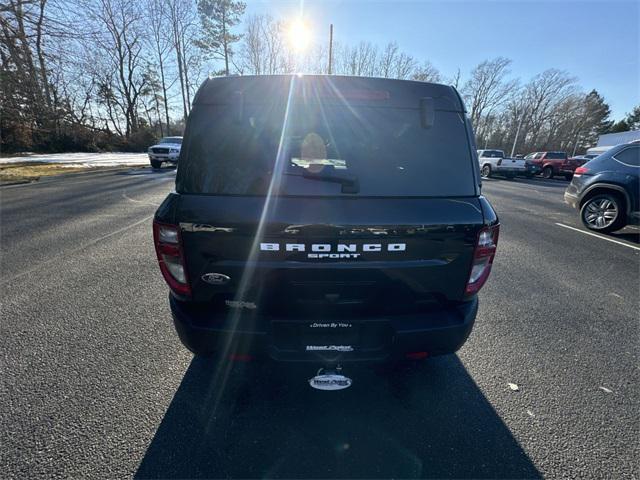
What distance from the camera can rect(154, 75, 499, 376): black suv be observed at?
63.6 inches

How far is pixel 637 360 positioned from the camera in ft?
8.48

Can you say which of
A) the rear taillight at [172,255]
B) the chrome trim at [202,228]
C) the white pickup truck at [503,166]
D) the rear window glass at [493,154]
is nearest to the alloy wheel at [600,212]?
the chrome trim at [202,228]

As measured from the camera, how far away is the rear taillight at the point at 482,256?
175cm

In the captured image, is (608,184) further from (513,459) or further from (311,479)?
(311,479)

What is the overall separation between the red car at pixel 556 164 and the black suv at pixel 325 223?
1011 inches

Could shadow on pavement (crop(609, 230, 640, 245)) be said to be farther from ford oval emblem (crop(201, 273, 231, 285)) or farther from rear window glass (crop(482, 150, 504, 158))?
rear window glass (crop(482, 150, 504, 158))

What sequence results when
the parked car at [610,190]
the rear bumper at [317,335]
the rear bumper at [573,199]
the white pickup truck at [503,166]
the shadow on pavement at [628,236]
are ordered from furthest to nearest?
1. the white pickup truck at [503,166]
2. the rear bumper at [573,199]
3. the shadow on pavement at [628,236]
4. the parked car at [610,190]
5. the rear bumper at [317,335]

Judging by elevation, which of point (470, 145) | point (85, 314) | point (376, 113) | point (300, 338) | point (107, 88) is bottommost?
point (85, 314)

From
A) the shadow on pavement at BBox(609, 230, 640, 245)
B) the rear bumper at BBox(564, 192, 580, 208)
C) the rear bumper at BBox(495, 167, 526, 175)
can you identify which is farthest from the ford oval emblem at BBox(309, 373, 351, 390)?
the rear bumper at BBox(495, 167, 526, 175)

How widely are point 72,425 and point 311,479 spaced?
150 cm

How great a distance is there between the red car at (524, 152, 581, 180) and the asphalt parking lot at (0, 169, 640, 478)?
2331 centimetres

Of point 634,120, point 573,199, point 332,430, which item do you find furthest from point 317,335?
point 634,120

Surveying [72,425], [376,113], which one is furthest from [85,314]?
[376,113]

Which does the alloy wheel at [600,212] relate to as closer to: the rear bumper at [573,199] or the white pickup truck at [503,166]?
the rear bumper at [573,199]
